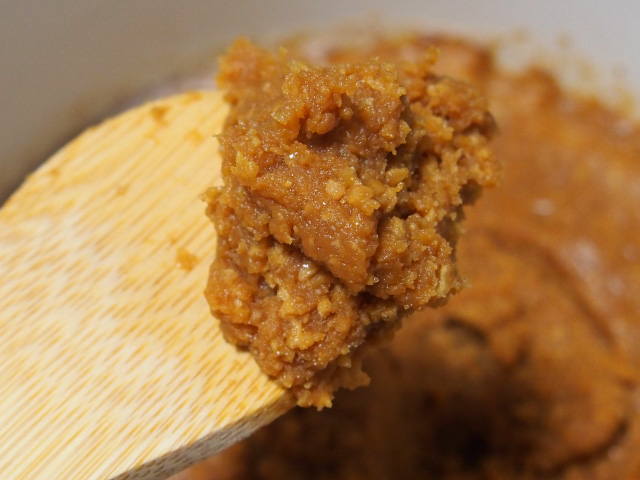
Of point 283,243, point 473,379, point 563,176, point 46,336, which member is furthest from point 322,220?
point 563,176

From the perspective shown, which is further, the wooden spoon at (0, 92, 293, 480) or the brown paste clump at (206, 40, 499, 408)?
the wooden spoon at (0, 92, 293, 480)

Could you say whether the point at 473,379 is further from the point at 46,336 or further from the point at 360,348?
the point at 46,336

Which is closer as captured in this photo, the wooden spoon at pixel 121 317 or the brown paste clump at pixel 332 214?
the brown paste clump at pixel 332 214

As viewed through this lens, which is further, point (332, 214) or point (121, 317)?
point (121, 317)
